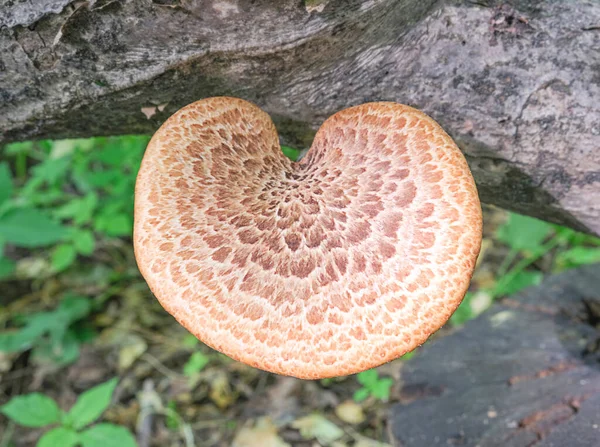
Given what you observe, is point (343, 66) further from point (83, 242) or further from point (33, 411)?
point (83, 242)

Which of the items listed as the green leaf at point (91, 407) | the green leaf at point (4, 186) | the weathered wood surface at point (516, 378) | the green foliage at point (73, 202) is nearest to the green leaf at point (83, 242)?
the green foliage at point (73, 202)

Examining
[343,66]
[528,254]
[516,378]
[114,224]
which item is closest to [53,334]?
[114,224]

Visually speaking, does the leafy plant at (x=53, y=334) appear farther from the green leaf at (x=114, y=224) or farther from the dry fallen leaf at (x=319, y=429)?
the dry fallen leaf at (x=319, y=429)

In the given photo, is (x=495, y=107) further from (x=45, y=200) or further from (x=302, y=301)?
(x=45, y=200)

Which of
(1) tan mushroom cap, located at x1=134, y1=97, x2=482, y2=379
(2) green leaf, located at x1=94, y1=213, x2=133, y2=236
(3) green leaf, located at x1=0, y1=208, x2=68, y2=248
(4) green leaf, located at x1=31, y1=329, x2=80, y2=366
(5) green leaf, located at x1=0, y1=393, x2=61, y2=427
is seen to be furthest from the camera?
(4) green leaf, located at x1=31, y1=329, x2=80, y2=366

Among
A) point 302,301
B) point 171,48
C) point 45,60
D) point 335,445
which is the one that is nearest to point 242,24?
point 171,48

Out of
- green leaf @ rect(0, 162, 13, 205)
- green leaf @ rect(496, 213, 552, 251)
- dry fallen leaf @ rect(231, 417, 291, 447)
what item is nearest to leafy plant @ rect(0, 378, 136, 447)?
dry fallen leaf @ rect(231, 417, 291, 447)

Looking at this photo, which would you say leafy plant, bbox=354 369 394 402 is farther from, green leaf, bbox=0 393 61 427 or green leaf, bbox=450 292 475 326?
green leaf, bbox=0 393 61 427

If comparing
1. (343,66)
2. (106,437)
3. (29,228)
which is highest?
(343,66)
